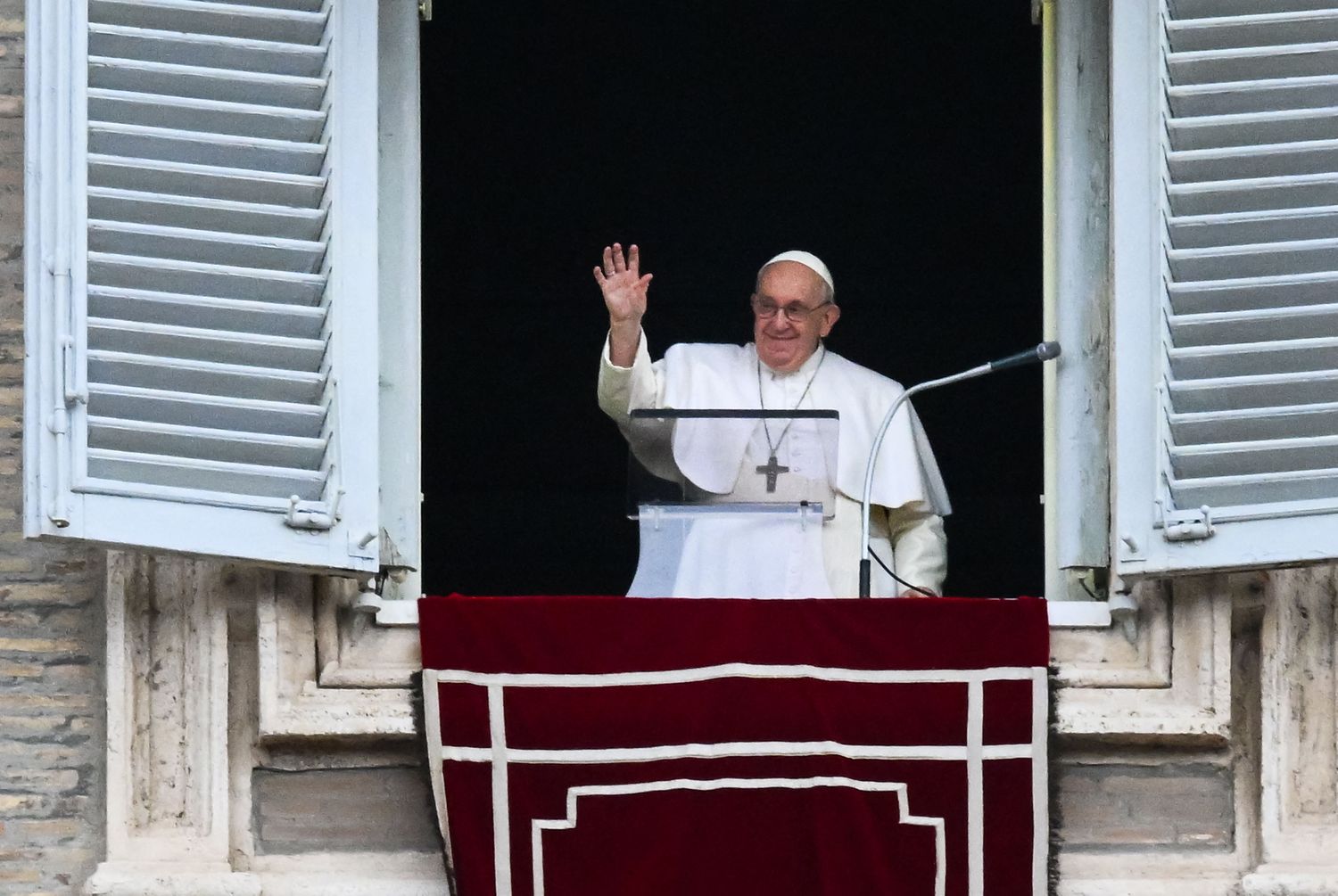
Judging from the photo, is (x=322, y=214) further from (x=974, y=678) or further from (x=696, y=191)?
(x=696, y=191)

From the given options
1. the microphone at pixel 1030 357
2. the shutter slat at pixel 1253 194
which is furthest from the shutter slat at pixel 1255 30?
the microphone at pixel 1030 357

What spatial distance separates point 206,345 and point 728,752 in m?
1.34

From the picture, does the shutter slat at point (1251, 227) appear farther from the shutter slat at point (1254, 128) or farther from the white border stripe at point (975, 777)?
the white border stripe at point (975, 777)

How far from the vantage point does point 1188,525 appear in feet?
18.7

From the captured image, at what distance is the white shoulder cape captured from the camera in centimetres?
620

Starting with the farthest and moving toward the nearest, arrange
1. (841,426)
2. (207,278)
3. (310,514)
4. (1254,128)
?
(841,426) < (1254,128) < (207,278) < (310,514)

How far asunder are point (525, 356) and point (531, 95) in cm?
92

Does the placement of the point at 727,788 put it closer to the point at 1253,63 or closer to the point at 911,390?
the point at 911,390

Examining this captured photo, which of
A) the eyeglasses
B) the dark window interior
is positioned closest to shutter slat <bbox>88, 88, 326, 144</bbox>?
the eyeglasses

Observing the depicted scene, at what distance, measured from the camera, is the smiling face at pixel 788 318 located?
6.95m

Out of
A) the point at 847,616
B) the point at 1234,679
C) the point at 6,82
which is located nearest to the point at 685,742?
the point at 847,616

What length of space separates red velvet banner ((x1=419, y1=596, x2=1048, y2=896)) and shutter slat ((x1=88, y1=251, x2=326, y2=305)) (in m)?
0.78

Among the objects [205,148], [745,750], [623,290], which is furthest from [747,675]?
[205,148]

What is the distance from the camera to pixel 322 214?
19.3 feet
